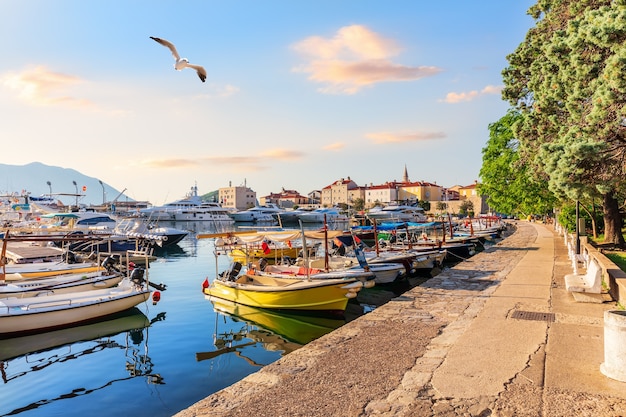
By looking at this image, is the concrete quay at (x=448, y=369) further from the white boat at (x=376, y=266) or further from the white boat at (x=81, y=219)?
the white boat at (x=81, y=219)

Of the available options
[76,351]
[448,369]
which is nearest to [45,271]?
[76,351]

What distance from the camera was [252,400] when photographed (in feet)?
21.8

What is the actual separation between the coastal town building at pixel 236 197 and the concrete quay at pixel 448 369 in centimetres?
17612

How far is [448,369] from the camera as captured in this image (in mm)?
7430

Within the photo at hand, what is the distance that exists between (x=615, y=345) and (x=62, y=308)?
14571 millimetres

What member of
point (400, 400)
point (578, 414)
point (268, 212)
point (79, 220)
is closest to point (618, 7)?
point (578, 414)

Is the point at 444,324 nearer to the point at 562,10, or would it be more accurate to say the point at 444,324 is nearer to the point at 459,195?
the point at 562,10

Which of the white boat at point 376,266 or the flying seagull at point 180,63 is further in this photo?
the white boat at point 376,266

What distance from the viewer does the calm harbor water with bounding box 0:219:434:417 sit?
976cm

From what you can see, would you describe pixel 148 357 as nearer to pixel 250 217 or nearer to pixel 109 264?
pixel 109 264

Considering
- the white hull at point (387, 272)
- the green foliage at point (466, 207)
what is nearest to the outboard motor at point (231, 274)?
the white hull at point (387, 272)

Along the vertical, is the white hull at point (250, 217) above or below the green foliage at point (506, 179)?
below

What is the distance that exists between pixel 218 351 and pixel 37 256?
21.3 meters

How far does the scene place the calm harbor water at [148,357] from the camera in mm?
9758
